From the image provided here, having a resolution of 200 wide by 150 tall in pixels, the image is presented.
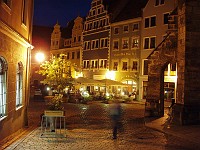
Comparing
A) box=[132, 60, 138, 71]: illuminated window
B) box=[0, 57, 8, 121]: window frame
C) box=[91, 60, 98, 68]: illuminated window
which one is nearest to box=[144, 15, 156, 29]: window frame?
box=[132, 60, 138, 71]: illuminated window

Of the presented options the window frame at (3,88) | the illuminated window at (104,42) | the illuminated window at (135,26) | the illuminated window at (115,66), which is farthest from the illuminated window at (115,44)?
the window frame at (3,88)

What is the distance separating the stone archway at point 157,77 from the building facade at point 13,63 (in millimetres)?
9395

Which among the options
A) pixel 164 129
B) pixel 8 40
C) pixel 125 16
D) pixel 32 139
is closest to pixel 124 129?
pixel 164 129

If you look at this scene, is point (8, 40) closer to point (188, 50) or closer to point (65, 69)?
point (188, 50)

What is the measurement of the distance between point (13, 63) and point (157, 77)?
1200 centimetres

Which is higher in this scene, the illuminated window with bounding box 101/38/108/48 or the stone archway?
the illuminated window with bounding box 101/38/108/48

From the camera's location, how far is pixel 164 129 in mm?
16703

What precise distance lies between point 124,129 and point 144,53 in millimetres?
26055

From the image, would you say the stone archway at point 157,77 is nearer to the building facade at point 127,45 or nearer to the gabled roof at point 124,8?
the building facade at point 127,45

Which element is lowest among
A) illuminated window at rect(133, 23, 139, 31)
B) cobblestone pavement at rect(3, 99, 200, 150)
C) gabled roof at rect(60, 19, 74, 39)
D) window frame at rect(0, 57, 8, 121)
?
cobblestone pavement at rect(3, 99, 200, 150)

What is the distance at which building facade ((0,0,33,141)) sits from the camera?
1160cm

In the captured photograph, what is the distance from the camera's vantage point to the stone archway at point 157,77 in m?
21.7

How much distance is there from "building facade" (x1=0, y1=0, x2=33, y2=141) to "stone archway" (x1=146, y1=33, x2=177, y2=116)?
30.8ft

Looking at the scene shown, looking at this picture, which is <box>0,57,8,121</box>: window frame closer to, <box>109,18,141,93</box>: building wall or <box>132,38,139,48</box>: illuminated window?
<box>109,18,141,93</box>: building wall
